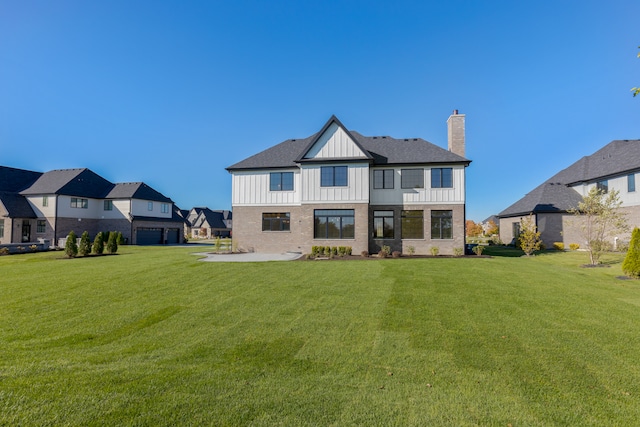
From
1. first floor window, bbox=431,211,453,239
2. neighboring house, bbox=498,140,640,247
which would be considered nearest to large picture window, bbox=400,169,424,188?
first floor window, bbox=431,211,453,239

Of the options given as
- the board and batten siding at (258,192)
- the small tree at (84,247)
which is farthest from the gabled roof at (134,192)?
the board and batten siding at (258,192)

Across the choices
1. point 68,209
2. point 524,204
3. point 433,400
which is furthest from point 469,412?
point 68,209

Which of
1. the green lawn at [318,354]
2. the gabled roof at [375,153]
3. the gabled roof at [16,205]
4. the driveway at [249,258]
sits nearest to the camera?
the green lawn at [318,354]

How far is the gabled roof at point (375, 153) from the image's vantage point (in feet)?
61.4

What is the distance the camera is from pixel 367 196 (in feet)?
59.8

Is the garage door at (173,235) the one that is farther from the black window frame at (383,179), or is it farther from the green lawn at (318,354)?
the green lawn at (318,354)

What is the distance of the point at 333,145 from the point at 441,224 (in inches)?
333

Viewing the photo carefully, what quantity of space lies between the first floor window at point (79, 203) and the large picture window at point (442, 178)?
36.9 m

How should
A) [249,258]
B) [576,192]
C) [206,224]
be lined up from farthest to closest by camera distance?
[206,224] → [576,192] → [249,258]

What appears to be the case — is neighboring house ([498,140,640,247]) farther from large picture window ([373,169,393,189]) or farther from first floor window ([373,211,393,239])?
large picture window ([373,169,393,189])

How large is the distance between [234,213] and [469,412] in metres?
19.2

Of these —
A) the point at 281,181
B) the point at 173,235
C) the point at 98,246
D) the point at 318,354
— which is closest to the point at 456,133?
the point at 281,181

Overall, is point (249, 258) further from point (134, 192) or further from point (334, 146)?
point (134, 192)

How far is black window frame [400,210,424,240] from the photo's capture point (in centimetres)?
1900
